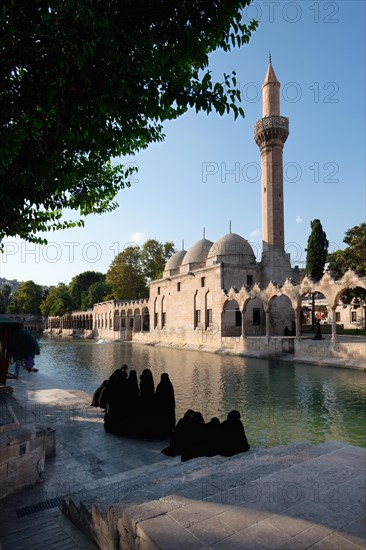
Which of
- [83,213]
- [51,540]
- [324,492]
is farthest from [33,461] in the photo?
[83,213]

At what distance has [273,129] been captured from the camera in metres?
32.3

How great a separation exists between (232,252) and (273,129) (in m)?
11.9

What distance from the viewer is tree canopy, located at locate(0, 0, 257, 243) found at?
12.7 ft

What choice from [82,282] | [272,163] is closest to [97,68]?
[272,163]

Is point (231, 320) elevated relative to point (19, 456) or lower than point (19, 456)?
elevated

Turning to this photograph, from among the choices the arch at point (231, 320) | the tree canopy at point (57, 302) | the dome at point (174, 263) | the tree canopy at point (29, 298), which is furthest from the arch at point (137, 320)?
the tree canopy at point (29, 298)

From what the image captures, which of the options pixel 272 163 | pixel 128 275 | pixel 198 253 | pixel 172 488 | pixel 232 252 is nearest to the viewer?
pixel 172 488

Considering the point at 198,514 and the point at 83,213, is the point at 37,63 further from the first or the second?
the point at 83,213

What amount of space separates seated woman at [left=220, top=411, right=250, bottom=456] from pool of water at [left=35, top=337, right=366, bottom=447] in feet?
5.67

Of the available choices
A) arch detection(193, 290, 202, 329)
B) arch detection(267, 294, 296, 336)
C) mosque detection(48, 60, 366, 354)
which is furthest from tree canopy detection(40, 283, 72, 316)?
arch detection(267, 294, 296, 336)

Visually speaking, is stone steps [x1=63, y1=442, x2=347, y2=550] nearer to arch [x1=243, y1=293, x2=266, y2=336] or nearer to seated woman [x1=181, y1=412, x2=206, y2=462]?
seated woman [x1=181, y1=412, x2=206, y2=462]

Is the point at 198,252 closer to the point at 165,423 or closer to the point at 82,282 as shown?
the point at 165,423

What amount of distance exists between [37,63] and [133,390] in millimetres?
5963

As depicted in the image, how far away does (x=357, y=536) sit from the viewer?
2.88 metres
